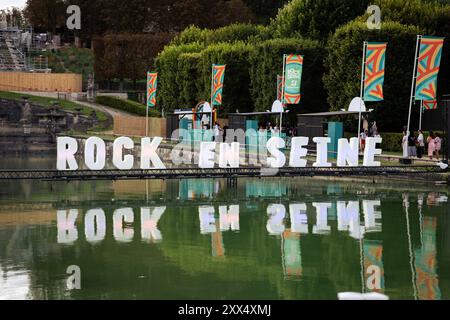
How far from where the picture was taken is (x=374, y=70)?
168ft

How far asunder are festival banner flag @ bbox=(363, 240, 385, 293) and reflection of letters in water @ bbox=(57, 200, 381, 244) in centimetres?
158

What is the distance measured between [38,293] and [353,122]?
41180 mm

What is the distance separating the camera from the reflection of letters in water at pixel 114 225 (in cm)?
2808

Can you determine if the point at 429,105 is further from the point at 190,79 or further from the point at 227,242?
the point at 227,242

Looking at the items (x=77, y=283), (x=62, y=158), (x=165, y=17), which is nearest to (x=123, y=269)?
(x=77, y=283)

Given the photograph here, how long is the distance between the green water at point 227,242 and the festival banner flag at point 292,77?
16.8m

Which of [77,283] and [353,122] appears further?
[353,122]

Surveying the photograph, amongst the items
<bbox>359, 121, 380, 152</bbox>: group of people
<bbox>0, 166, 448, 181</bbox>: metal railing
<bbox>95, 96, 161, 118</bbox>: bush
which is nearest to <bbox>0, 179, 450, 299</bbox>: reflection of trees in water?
<bbox>0, 166, 448, 181</bbox>: metal railing

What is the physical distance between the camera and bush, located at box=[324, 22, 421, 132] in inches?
2345

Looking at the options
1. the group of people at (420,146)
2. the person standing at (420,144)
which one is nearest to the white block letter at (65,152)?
the group of people at (420,146)

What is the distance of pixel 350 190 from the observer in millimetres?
40719

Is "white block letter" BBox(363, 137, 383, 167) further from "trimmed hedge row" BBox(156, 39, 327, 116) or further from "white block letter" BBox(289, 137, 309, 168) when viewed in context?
"trimmed hedge row" BBox(156, 39, 327, 116)

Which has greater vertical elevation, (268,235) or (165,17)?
(165,17)
